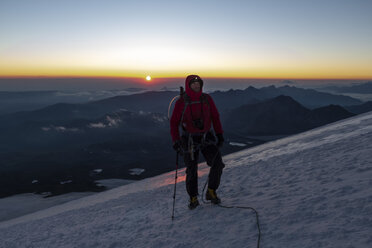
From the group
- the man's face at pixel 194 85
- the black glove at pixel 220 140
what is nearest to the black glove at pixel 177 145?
the black glove at pixel 220 140

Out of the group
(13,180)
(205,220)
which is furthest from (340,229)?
(13,180)

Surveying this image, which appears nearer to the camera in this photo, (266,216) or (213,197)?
(266,216)

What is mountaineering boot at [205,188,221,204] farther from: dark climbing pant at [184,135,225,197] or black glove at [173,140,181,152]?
black glove at [173,140,181,152]

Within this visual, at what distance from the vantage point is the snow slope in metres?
4.01

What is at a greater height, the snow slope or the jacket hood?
the jacket hood

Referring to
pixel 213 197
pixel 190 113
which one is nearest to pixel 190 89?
pixel 190 113

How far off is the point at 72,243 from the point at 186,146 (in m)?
3.89

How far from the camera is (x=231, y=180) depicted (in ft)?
29.2

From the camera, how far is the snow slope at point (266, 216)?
401cm

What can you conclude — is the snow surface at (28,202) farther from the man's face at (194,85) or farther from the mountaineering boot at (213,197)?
the man's face at (194,85)

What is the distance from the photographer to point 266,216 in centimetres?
491

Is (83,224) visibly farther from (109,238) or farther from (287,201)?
(287,201)

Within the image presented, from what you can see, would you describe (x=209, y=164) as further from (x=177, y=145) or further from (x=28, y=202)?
(x=28, y=202)

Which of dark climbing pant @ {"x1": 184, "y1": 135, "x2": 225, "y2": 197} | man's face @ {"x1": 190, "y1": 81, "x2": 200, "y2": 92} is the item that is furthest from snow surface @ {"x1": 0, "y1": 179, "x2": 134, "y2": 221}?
man's face @ {"x1": 190, "y1": 81, "x2": 200, "y2": 92}
